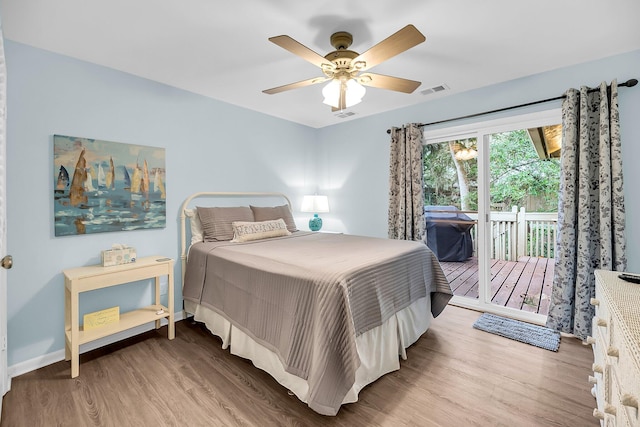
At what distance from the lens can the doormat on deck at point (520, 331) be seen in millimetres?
2482

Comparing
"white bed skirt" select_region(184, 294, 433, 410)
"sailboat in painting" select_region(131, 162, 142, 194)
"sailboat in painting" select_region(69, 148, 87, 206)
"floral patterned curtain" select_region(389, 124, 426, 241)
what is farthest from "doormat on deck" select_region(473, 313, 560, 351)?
"sailboat in painting" select_region(69, 148, 87, 206)

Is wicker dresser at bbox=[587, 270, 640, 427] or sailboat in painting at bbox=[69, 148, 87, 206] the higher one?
sailboat in painting at bbox=[69, 148, 87, 206]

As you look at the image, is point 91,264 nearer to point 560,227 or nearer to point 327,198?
point 327,198

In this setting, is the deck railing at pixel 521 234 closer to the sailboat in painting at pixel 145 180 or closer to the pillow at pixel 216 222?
the pillow at pixel 216 222

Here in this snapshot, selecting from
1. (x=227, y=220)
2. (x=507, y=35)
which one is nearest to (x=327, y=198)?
(x=227, y=220)

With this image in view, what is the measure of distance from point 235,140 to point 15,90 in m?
1.92

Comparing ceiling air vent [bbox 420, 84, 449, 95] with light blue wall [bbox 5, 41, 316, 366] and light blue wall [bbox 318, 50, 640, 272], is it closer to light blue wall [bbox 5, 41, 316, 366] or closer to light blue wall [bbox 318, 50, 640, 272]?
light blue wall [bbox 318, 50, 640, 272]

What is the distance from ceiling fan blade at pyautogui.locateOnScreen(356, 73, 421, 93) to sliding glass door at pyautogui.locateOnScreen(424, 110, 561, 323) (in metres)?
1.44

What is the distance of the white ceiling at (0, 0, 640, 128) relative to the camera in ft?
6.02

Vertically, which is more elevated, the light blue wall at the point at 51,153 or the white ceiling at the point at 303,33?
the white ceiling at the point at 303,33

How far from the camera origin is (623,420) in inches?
35.5

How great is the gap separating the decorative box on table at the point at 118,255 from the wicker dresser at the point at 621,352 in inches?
118

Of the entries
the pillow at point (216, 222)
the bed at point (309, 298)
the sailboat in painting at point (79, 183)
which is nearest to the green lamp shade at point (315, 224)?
the bed at point (309, 298)

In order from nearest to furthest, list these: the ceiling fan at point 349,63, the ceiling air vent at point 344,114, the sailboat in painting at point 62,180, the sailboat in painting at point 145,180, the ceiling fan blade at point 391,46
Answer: the ceiling fan blade at point 391,46, the ceiling fan at point 349,63, the sailboat in painting at point 62,180, the sailboat in painting at point 145,180, the ceiling air vent at point 344,114
